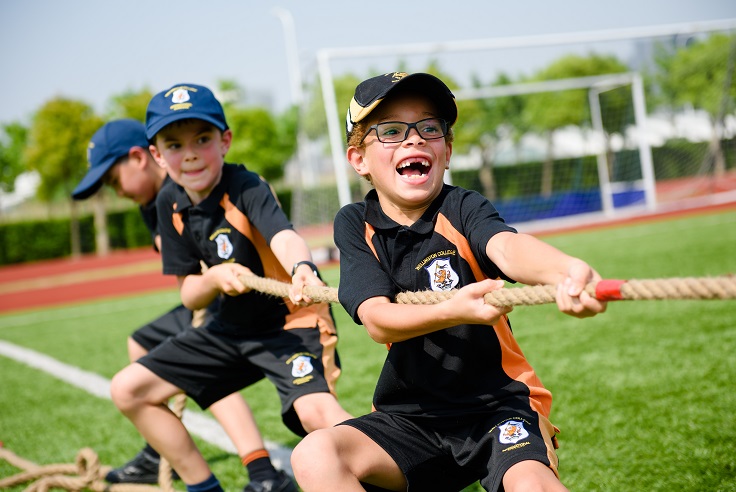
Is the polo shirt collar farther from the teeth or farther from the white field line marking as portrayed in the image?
the white field line marking

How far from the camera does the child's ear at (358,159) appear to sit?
2.55 m

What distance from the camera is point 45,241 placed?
34531 mm

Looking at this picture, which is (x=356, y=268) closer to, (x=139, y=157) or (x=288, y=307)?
(x=288, y=307)

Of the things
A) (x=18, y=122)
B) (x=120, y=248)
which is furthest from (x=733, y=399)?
(x=18, y=122)

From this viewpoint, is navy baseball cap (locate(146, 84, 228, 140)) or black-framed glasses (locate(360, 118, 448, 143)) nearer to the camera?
black-framed glasses (locate(360, 118, 448, 143))

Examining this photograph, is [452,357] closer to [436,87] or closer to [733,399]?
[436,87]

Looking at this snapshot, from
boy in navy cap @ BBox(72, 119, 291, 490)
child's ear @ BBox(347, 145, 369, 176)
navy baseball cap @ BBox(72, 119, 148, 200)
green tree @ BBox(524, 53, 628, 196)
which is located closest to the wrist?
child's ear @ BBox(347, 145, 369, 176)

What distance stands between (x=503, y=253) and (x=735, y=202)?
19.0m

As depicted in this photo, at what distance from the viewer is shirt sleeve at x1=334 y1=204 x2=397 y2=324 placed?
222 centimetres

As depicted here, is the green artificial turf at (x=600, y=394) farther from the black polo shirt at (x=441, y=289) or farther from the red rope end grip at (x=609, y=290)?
the red rope end grip at (x=609, y=290)

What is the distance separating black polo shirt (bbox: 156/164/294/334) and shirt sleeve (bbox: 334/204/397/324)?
34.9 inches

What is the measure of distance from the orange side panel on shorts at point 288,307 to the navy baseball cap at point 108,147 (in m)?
1.17

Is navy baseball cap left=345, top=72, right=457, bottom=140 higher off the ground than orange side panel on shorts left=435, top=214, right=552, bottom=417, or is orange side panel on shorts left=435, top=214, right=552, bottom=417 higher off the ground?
navy baseball cap left=345, top=72, right=457, bottom=140

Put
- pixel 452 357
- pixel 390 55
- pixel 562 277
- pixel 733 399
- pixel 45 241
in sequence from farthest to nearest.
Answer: pixel 45 241
pixel 390 55
pixel 733 399
pixel 452 357
pixel 562 277
